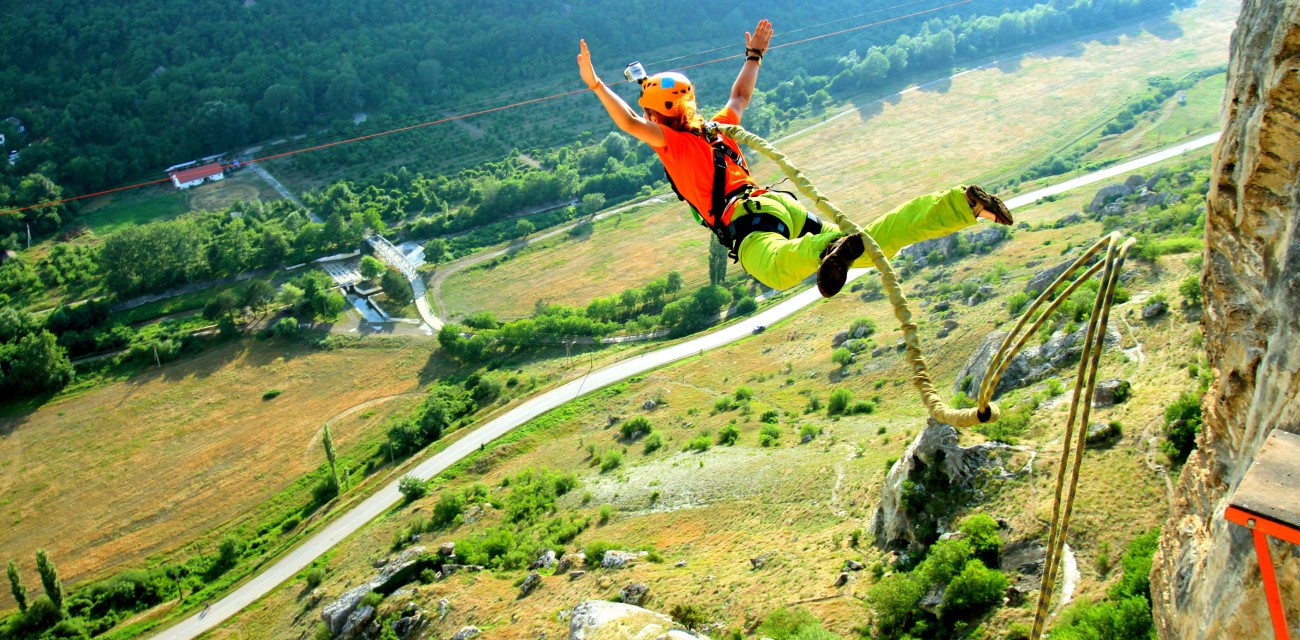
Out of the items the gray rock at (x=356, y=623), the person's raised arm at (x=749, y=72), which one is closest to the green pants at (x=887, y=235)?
the person's raised arm at (x=749, y=72)

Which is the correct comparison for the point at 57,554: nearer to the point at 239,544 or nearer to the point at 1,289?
the point at 239,544

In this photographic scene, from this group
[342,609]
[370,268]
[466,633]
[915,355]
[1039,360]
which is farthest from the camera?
[370,268]

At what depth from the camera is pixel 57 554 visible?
136 ft

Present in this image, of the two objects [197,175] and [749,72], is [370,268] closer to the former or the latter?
[197,175]

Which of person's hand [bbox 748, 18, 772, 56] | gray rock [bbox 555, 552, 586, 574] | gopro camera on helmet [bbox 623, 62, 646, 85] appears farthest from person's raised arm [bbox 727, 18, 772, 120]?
gray rock [bbox 555, 552, 586, 574]

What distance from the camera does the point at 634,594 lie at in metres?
21.6

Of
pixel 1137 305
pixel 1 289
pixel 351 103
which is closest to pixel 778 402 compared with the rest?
pixel 1137 305

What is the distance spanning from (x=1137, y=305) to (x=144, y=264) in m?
63.4

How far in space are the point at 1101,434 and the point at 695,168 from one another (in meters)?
13.7

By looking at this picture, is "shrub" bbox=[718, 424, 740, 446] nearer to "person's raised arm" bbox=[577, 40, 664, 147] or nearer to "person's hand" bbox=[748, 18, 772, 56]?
"person's hand" bbox=[748, 18, 772, 56]

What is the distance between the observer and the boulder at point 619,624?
17.7 metres

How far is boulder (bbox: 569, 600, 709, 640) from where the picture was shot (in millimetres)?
17703

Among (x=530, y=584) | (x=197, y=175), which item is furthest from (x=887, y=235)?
(x=197, y=175)

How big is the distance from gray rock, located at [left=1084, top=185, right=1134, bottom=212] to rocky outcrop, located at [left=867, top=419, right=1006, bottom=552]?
37328 mm
